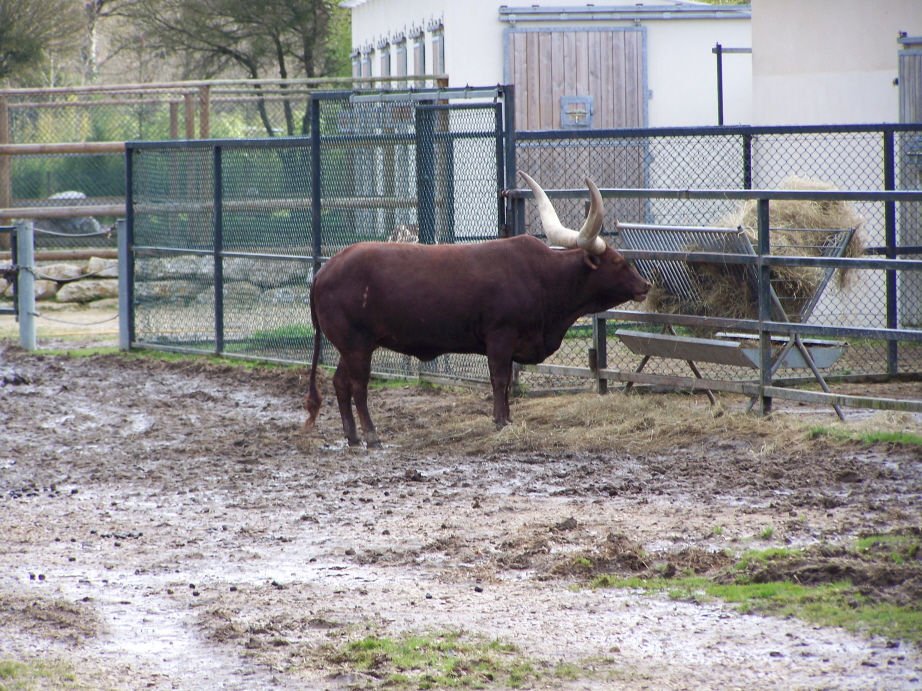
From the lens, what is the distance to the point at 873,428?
764cm

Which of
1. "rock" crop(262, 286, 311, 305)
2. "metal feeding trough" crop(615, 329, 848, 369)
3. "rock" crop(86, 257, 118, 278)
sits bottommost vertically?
"metal feeding trough" crop(615, 329, 848, 369)

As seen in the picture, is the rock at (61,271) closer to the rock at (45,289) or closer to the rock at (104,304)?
the rock at (45,289)

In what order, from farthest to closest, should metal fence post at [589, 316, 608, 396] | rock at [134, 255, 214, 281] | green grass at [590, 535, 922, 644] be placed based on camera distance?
rock at [134, 255, 214, 281] → metal fence post at [589, 316, 608, 396] → green grass at [590, 535, 922, 644]

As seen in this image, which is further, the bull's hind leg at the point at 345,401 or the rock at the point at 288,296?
the rock at the point at 288,296

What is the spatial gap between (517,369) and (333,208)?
2.48 m

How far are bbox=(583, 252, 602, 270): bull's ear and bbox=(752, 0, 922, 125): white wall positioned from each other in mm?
5167

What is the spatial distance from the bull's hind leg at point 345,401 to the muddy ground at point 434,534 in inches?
5.9

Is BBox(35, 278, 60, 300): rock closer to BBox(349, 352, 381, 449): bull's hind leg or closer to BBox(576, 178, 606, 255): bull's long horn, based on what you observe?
BBox(349, 352, 381, 449): bull's hind leg

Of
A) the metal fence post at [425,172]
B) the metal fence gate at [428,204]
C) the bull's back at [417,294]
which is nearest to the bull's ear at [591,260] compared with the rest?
the bull's back at [417,294]

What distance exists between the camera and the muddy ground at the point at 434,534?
4266mm

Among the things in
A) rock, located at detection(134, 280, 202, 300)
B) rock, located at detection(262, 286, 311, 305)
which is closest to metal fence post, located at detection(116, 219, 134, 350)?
rock, located at detection(134, 280, 202, 300)

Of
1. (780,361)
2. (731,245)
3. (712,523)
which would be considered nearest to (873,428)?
(780,361)

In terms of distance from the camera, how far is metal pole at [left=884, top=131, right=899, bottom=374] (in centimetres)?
948

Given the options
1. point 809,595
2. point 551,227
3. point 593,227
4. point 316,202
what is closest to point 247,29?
point 316,202
